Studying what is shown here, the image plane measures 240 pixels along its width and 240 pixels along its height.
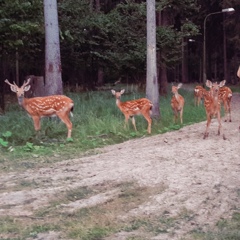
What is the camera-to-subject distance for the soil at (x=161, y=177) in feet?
21.2

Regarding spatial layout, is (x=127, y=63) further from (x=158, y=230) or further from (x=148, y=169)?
(x=158, y=230)

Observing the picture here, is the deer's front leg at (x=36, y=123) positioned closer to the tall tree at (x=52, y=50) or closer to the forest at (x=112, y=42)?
the tall tree at (x=52, y=50)

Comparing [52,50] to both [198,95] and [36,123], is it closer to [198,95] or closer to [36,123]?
[36,123]

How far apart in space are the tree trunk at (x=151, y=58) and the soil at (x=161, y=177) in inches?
157

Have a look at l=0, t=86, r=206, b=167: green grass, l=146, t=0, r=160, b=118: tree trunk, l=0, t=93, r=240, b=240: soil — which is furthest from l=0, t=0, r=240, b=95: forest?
l=0, t=93, r=240, b=240: soil

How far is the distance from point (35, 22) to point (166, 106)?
561cm

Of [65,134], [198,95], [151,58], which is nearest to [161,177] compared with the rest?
[65,134]

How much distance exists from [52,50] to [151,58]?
9.68ft

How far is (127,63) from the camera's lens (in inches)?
1038

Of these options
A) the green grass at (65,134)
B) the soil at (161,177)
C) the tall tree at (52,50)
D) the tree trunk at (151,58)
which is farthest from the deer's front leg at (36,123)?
the tree trunk at (151,58)

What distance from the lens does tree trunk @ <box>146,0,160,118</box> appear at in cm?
1608

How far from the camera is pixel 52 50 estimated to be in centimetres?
1549

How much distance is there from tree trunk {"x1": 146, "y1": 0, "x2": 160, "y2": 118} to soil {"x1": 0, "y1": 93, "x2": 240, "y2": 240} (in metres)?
4.00

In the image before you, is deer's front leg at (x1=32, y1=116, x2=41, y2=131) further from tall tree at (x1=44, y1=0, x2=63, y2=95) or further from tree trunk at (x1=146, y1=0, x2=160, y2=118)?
tree trunk at (x1=146, y1=0, x2=160, y2=118)
